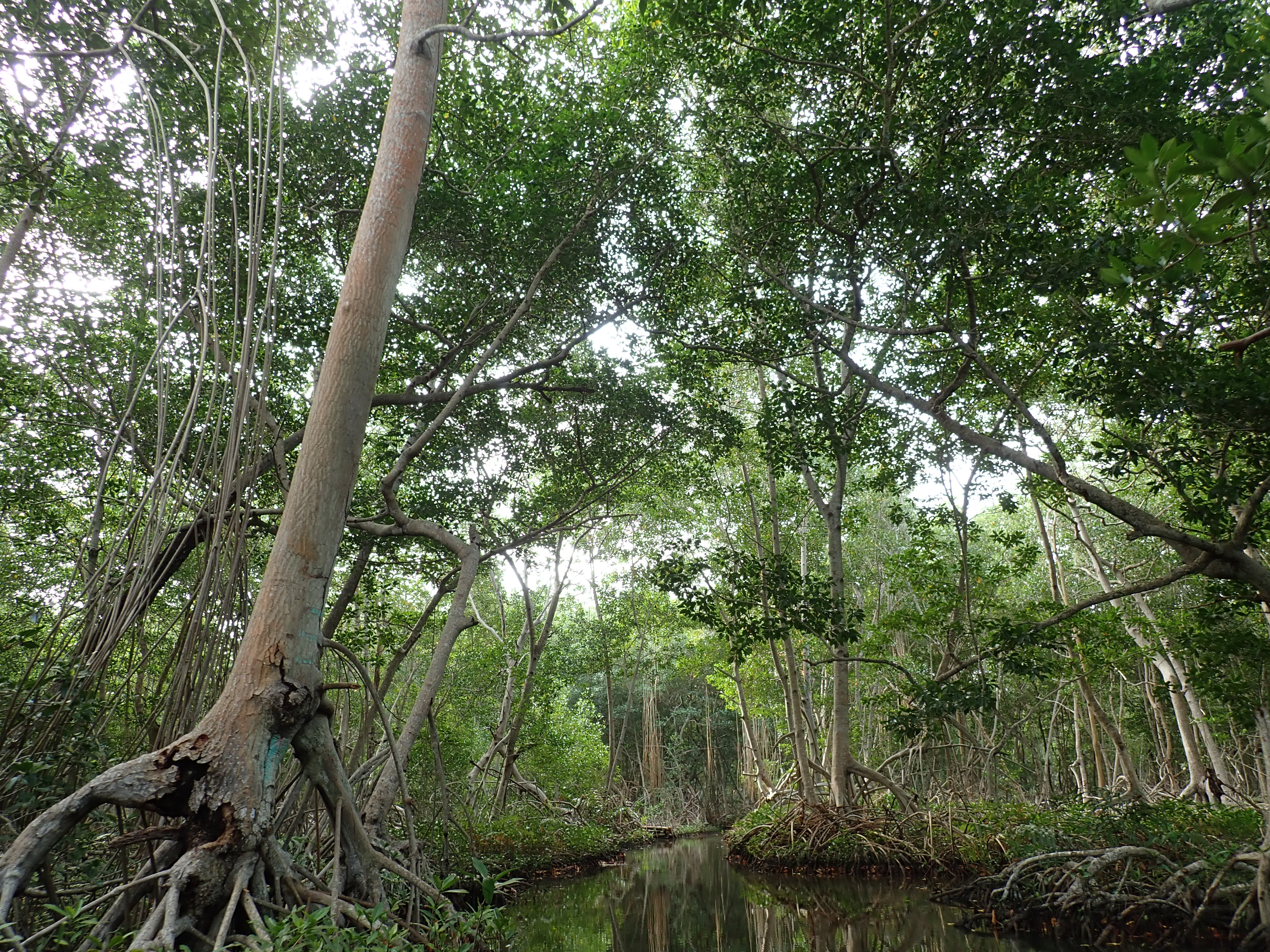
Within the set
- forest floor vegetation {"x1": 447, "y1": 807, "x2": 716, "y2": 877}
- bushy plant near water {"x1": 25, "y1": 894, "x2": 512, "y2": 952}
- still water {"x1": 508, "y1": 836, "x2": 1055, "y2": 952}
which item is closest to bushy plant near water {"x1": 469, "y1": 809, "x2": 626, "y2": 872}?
forest floor vegetation {"x1": 447, "y1": 807, "x2": 716, "y2": 877}

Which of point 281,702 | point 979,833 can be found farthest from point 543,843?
point 281,702

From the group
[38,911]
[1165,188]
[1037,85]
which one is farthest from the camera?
[1037,85]

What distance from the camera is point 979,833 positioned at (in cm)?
723

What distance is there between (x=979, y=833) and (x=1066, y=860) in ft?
6.72

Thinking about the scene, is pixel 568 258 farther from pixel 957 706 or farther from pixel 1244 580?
pixel 1244 580

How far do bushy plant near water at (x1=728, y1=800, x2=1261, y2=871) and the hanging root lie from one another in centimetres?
29

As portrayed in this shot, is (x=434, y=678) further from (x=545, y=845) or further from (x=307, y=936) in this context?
(x=545, y=845)

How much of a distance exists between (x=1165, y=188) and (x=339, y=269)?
241 inches

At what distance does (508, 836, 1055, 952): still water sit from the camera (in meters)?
4.92

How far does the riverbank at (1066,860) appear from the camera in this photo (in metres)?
4.37

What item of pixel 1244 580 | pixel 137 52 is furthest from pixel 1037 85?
pixel 137 52

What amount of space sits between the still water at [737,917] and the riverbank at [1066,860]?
1.16 feet

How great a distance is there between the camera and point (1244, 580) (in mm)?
3891

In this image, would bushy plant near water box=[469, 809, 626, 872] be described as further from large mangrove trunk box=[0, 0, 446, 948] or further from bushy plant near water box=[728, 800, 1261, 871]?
large mangrove trunk box=[0, 0, 446, 948]
